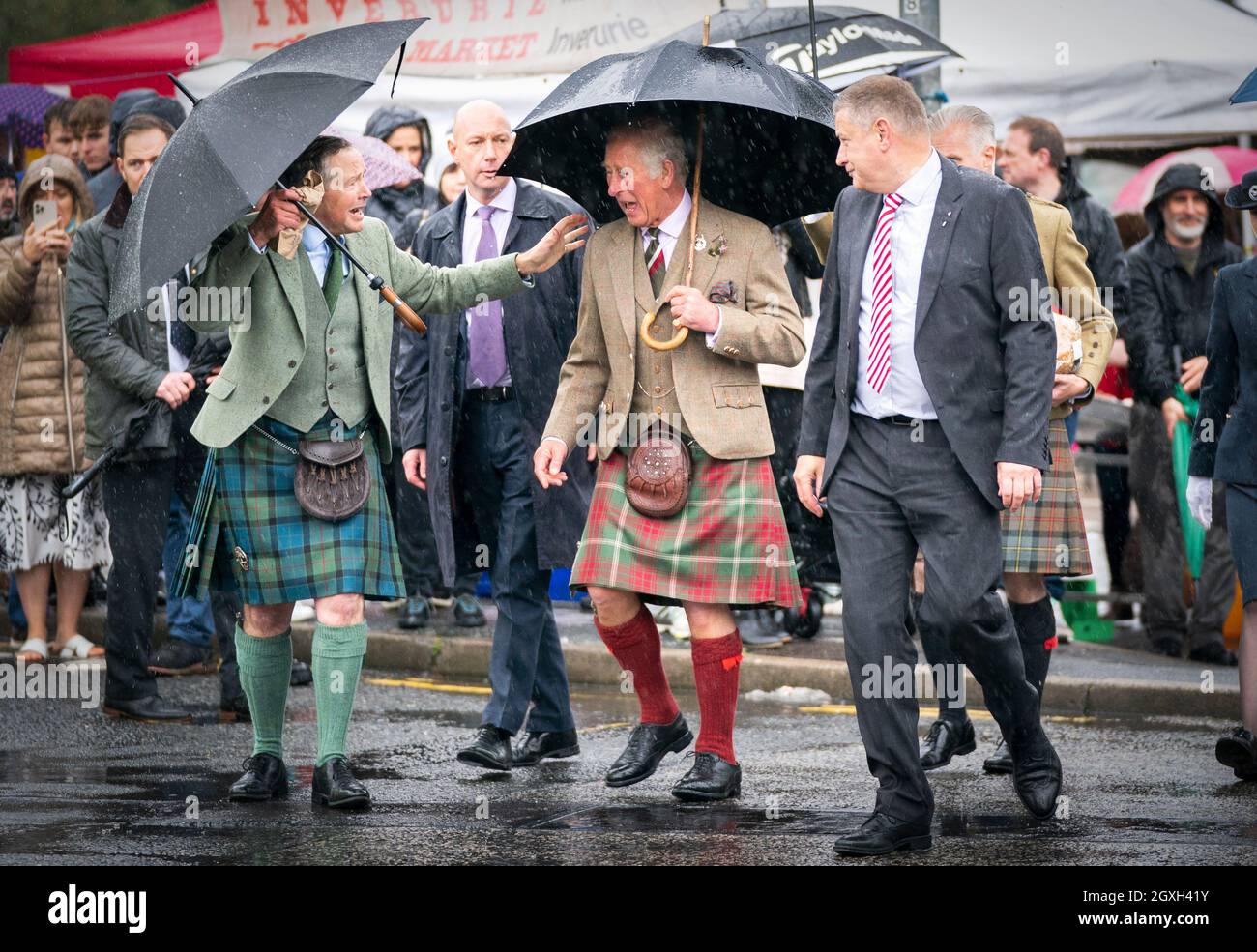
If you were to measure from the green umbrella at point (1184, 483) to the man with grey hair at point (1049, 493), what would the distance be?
3.37m

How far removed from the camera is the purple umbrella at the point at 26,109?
1393 centimetres

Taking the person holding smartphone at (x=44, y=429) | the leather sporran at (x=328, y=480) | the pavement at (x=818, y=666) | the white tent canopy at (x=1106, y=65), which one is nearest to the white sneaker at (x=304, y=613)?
the pavement at (x=818, y=666)

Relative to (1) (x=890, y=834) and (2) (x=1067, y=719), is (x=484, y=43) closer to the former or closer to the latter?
(2) (x=1067, y=719)

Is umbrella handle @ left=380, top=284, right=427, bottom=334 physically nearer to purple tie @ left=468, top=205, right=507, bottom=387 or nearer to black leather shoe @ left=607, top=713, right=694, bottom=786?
purple tie @ left=468, top=205, right=507, bottom=387

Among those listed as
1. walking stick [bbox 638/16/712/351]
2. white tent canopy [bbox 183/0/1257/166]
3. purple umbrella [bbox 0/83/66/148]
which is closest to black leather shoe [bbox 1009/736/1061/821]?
walking stick [bbox 638/16/712/351]

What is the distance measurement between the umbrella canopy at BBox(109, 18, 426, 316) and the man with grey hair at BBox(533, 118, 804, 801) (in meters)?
1.01

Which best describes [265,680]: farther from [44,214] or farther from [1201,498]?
[44,214]

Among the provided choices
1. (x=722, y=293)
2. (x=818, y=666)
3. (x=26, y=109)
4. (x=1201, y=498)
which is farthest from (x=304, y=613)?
(x=26, y=109)

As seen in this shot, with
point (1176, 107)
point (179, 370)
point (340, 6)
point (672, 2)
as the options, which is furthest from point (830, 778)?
point (340, 6)

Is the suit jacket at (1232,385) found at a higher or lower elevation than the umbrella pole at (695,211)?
lower

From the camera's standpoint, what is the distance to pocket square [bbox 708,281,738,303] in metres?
6.50

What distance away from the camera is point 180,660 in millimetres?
9875

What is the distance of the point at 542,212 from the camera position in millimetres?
7527

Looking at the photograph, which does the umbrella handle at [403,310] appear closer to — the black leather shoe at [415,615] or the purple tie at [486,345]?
the purple tie at [486,345]
